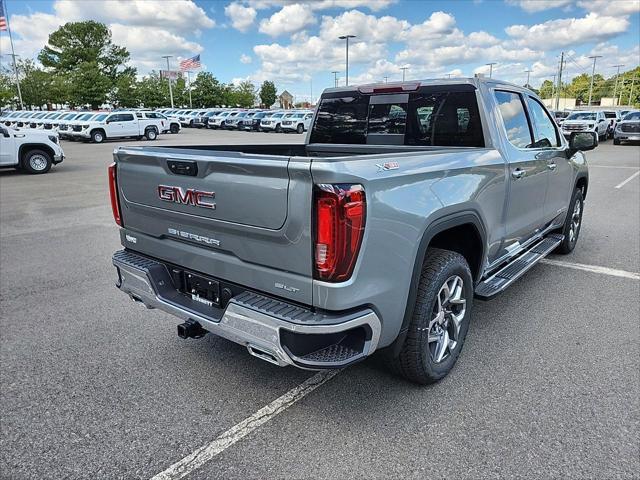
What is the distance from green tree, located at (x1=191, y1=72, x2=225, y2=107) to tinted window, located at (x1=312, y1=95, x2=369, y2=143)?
71789 millimetres

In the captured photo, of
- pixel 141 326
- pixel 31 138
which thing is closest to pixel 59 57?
pixel 31 138

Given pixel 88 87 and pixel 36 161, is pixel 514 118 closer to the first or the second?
pixel 36 161

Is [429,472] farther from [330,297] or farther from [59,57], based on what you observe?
[59,57]

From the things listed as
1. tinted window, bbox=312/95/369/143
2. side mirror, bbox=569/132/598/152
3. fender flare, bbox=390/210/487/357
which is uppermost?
tinted window, bbox=312/95/369/143

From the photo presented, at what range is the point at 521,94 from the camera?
4.21m

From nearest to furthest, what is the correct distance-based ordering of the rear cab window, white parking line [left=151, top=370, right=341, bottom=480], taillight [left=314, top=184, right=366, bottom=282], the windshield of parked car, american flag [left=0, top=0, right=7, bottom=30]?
taillight [left=314, top=184, right=366, bottom=282]
white parking line [left=151, top=370, right=341, bottom=480]
the rear cab window
the windshield of parked car
american flag [left=0, top=0, right=7, bottom=30]

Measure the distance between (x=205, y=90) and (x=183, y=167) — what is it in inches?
2916

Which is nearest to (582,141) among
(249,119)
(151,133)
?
(151,133)

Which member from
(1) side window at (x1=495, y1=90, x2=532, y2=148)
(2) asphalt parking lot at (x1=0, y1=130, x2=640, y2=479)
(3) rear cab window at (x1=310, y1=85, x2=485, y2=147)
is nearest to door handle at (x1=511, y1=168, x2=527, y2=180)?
(1) side window at (x1=495, y1=90, x2=532, y2=148)

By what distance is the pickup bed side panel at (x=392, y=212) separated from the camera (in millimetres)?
2236

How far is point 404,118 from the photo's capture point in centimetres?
399

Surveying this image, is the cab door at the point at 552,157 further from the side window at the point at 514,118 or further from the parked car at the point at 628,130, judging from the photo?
the parked car at the point at 628,130

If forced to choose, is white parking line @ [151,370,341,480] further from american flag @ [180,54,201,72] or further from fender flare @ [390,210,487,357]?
american flag @ [180,54,201,72]

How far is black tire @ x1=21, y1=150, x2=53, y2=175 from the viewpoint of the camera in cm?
1398
